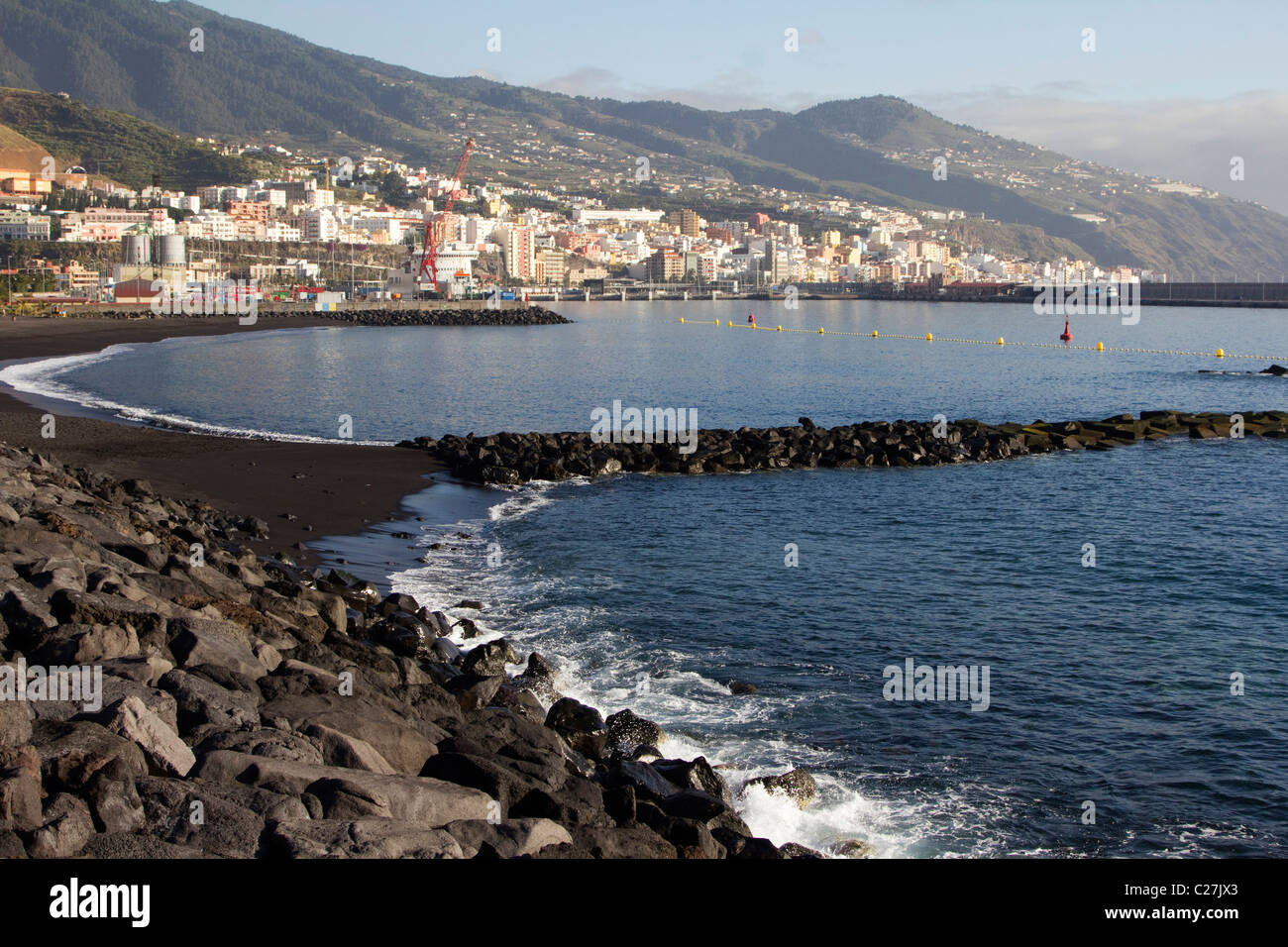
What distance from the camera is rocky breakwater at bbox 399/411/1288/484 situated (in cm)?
2486

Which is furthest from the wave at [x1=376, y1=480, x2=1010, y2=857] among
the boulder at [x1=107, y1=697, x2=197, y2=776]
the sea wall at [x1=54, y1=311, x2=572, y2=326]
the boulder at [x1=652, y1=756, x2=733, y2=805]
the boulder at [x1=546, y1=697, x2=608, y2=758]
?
the sea wall at [x1=54, y1=311, x2=572, y2=326]

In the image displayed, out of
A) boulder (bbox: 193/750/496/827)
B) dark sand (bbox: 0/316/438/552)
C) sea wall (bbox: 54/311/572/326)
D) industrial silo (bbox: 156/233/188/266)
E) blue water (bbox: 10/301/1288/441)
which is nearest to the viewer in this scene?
boulder (bbox: 193/750/496/827)

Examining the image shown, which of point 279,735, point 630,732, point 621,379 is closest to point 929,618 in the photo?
point 630,732

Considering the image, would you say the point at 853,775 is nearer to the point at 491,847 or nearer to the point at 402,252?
the point at 491,847

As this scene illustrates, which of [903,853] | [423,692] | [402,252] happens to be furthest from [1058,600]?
[402,252]

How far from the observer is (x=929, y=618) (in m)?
13.8

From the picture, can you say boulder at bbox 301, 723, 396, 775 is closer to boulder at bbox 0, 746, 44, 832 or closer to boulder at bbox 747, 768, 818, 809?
boulder at bbox 0, 746, 44, 832

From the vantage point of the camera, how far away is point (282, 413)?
35219mm

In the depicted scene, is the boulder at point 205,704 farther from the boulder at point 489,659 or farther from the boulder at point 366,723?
the boulder at point 489,659

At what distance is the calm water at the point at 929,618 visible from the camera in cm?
905

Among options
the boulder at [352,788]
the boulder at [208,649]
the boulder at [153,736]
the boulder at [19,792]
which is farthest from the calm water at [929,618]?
the boulder at [19,792]

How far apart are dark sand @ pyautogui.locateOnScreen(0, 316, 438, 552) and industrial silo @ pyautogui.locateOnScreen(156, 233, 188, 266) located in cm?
11745

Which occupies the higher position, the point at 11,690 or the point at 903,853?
the point at 11,690
